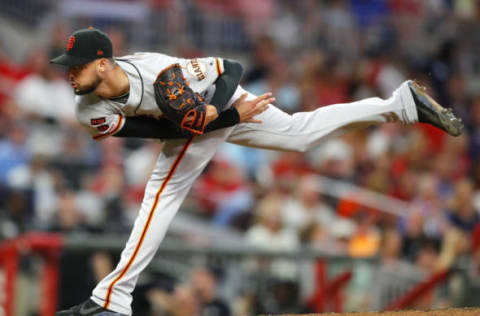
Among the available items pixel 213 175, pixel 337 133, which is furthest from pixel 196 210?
pixel 337 133

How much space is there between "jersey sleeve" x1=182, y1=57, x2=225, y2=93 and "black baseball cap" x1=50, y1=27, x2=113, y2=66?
44 centimetres

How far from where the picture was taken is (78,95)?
4.11 meters

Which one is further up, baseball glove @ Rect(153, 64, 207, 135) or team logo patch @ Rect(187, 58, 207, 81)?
team logo patch @ Rect(187, 58, 207, 81)

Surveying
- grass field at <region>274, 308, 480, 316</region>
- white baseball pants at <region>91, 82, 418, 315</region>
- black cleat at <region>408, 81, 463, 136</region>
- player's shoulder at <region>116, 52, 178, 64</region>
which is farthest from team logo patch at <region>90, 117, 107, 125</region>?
black cleat at <region>408, 81, 463, 136</region>

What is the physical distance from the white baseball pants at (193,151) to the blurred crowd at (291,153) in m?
1.99

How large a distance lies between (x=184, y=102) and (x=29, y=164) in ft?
14.3

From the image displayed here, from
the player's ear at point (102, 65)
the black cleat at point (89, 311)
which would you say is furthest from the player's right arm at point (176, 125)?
the black cleat at point (89, 311)

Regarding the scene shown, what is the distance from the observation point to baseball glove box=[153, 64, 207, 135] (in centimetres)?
409

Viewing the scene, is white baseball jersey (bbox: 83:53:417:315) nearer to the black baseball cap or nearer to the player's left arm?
the player's left arm

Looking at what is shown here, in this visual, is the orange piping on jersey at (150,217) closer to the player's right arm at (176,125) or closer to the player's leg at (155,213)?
the player's leg at (155,213)

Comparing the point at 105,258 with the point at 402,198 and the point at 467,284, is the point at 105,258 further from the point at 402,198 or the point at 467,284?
the point at 402,198

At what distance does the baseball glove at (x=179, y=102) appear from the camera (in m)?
4.09

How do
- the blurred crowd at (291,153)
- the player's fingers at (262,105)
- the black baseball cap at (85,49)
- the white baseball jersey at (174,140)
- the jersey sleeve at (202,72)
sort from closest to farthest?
the black baseball cap at (85,49)
the white baseball jersey at (174,140)
the jersey sleeve at (202,72)
the player's fingers at (262,105)
the blurred crowd at (291,153)

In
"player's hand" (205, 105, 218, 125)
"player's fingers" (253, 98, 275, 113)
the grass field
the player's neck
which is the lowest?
the grass field
